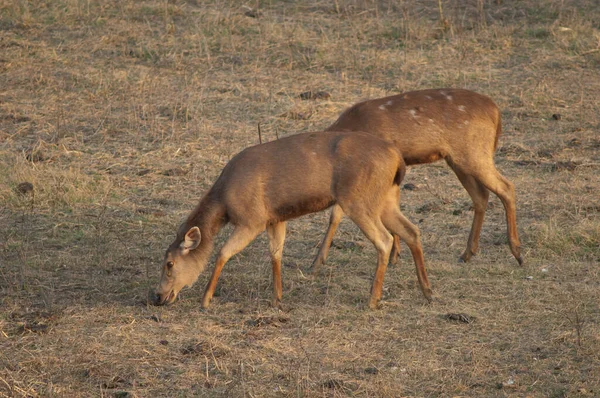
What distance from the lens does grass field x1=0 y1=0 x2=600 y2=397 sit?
5.93 metres

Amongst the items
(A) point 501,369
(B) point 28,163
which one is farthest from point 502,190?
(B) point 28,163

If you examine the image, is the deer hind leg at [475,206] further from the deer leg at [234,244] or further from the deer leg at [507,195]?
the deer leg at [234,244]

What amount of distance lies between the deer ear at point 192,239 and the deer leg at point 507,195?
8.03ft

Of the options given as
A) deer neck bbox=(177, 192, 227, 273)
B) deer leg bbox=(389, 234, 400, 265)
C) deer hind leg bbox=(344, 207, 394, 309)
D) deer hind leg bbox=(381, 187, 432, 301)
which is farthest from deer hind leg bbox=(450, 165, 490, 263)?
deer neck bbox=(177, 192, 227, 273)

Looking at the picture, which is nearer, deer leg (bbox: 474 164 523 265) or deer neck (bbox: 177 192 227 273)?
deer neck (bbox: 177 192 227 273)

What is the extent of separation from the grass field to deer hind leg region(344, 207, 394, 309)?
0.15 metres

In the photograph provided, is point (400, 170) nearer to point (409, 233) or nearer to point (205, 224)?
point (409, 233)

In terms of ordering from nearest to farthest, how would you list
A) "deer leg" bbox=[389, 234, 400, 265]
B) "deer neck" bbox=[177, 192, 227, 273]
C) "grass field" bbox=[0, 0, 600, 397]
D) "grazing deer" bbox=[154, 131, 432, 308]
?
"grass field" bbox=[0, 0, 600, 397] → "grazing deer" bbox=[154, 131, 432, 308] → "deer neck" bbox=[177, 192, 227, 273] → "deer leg" bbox=[389, 234, 400, 265]

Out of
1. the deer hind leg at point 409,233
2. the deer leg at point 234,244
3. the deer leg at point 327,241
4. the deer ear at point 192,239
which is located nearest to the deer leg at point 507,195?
the deer hind leg at point 409,233

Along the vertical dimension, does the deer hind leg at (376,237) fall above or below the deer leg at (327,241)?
above

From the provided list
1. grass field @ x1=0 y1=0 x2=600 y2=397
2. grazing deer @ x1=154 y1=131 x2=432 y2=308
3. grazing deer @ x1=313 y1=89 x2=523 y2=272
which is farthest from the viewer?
grazing deer @ x1=313 y1=89 x2=523 y2=272

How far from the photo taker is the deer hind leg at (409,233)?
717 centimetres

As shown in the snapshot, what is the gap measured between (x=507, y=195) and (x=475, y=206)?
1.06 ft

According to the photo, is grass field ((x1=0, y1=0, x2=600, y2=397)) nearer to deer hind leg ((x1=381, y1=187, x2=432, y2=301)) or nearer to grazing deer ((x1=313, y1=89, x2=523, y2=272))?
deer hind leg ((x1=381, y1=187, x2=432, y2=301))
